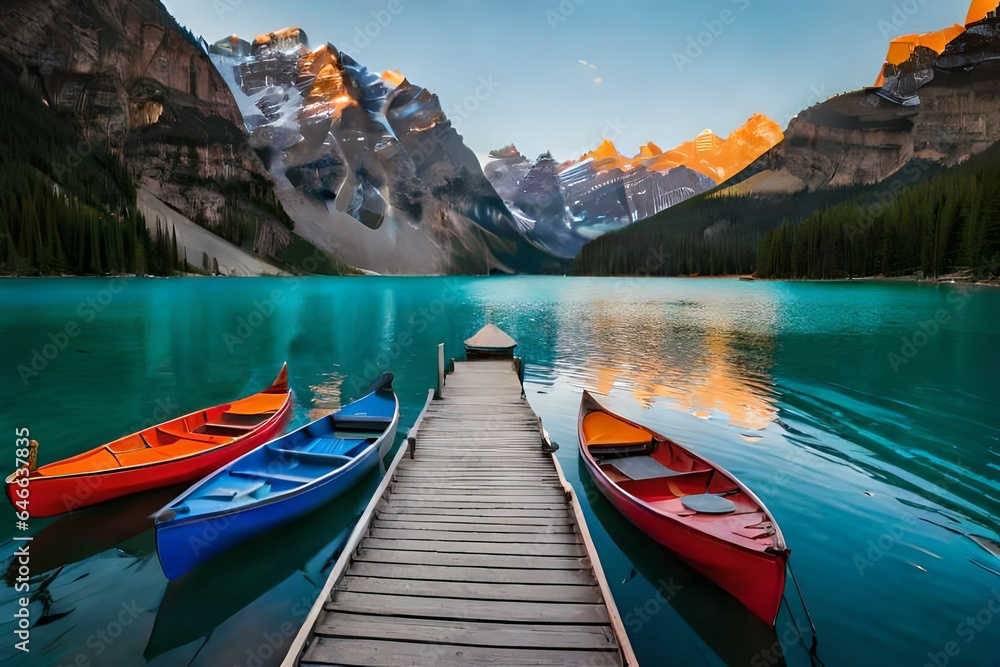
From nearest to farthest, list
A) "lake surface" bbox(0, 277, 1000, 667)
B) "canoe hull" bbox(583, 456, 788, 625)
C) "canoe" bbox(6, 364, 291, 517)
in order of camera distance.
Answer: "canoe hull" bbox(583, 456, 788, 625) < "lake surface" bbox(0, 277, 1000, 667) < "canoe" bbox(6, 364, 291, 517)

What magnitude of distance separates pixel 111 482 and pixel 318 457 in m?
4.20

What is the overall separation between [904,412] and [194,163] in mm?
234684

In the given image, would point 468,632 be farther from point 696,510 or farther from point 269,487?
point 269,487

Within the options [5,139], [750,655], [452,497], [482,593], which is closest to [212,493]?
[452,497]

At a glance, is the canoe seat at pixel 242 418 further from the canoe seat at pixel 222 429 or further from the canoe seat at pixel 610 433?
the canoe seat at pixel 610 433

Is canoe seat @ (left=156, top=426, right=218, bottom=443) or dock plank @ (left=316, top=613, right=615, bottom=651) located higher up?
canoe seat @ (left=156, top=426, right=218, bottom=443)

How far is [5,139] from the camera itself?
130625 mm

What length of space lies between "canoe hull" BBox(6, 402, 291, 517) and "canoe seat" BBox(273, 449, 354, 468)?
195 cm

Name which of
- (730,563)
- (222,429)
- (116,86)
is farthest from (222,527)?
(116,86)

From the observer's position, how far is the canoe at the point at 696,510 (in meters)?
7.31

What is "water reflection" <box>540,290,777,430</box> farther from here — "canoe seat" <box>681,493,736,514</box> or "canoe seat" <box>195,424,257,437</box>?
"canoe seat" <box>195,424,257,437</box>

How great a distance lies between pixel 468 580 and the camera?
7.32 meters

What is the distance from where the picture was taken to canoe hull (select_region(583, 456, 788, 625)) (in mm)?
7031

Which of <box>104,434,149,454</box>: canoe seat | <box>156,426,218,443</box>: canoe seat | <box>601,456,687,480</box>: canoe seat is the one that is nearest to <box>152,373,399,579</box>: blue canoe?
<box>156,426,218,443</box>: canoe seat
